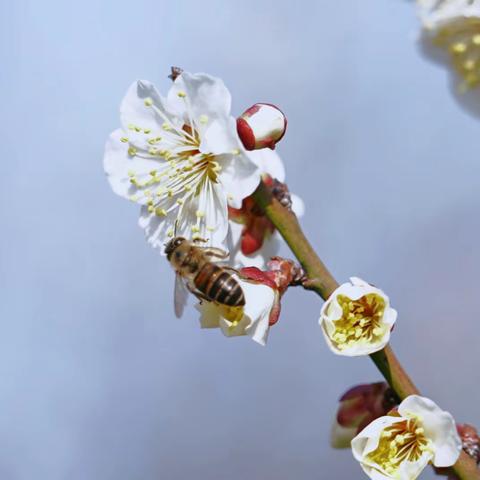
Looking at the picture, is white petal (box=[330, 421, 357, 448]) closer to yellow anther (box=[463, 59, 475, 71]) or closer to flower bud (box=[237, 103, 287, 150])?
flower bud (box=[237, 103, 287, 150])

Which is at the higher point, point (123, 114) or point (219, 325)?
point (123, 114)

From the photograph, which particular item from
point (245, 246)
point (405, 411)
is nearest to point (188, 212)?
point (245, 246)

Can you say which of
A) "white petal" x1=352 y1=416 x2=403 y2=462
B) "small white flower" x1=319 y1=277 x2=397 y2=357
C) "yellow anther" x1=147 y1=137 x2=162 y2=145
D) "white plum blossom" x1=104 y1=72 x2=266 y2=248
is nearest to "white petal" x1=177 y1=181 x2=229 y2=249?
"white plum blossom" x1=104 y1=72 x2=266 y2=248

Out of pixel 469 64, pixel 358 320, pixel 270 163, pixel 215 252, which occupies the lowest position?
pixel 358 320

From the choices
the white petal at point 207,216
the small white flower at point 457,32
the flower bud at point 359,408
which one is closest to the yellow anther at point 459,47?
the small white flower at point 457,32

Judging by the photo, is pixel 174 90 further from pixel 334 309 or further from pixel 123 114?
pixel 334 309

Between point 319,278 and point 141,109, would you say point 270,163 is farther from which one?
point 319,278

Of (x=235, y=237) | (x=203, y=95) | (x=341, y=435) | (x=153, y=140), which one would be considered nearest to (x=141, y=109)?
(x=153, y=140)
